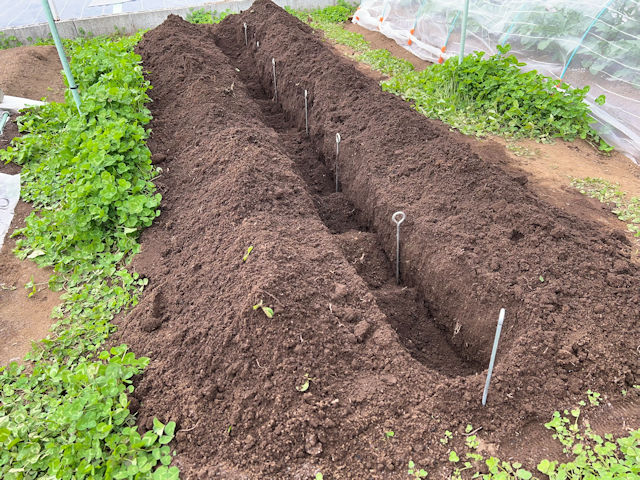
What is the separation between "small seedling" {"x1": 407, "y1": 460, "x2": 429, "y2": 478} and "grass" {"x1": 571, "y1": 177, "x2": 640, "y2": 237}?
10.8 feet

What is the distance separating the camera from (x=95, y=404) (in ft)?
8.75

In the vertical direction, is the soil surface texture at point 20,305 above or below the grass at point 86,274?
below

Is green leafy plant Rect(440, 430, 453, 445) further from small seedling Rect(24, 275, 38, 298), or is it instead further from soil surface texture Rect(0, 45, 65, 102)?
soil surface texture Rect(0, 45, 65, 102)

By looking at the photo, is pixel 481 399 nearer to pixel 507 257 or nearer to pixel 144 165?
pixel 507 257

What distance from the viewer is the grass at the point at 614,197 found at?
442 centimetres

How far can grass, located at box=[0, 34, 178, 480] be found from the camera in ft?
8.43

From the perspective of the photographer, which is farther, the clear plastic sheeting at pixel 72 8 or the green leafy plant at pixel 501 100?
the clear plastic sheeting at pixel 72 8

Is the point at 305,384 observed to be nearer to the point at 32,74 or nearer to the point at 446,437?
the point at 446,437

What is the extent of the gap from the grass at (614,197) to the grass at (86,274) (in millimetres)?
4508

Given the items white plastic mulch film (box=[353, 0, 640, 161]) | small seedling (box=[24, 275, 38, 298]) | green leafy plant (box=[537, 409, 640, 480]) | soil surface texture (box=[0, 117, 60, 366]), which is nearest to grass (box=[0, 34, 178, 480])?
soil surface texture (box=[0, 117, 60, 366])

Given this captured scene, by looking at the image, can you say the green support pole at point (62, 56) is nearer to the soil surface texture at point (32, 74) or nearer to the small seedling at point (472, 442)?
the soil surface texture at point (32, 74)

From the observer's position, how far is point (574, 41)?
6.29m

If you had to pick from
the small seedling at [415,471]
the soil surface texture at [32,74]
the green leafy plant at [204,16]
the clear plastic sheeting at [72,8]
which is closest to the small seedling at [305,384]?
the small seedling at [415,471]

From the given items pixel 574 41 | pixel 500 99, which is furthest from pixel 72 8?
pixel 574 41
